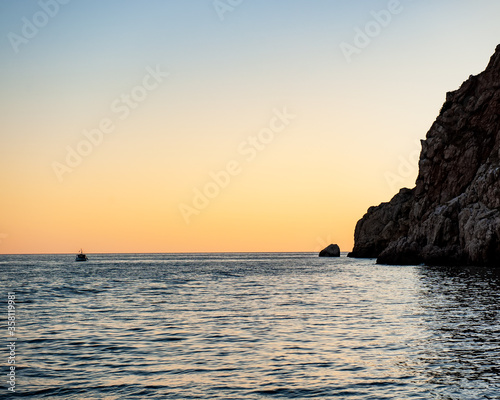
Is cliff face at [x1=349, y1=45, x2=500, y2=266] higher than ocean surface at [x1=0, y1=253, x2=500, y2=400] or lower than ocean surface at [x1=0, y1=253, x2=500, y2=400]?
higher

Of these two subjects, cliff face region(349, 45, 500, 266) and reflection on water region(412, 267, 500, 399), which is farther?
cliff face region(349, 45, 500, 266)

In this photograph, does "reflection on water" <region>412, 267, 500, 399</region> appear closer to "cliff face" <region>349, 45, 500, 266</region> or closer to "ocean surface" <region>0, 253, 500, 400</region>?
"ocean surface" <region>0, 253, 500, 400</region>

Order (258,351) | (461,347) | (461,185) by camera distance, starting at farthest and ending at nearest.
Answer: (461,185)
(461,347)
(258,351)

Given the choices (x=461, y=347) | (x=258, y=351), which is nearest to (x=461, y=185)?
(x=461, y=347)

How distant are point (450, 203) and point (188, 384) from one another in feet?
335

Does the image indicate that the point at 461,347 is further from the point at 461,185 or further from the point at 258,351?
the point at 461,185

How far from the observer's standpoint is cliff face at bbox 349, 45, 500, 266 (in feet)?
309

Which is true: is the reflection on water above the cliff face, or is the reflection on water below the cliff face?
below

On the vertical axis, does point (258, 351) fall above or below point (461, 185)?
below

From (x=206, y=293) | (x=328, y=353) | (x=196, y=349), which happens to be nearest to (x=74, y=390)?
(x=196, y=349)

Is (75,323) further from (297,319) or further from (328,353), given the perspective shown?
(328,353)

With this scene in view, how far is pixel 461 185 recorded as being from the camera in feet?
391

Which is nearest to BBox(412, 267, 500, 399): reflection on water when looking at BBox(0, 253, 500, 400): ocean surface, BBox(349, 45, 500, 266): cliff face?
BBox(0, 253, 500, 400): ocean surface

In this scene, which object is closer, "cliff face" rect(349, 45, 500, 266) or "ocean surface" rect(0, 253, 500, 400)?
"ocean surface" rect(0, 253, 500, 400)
